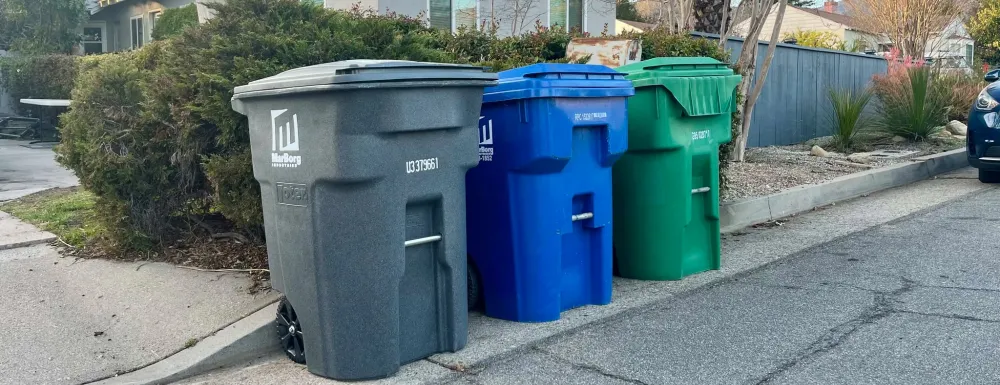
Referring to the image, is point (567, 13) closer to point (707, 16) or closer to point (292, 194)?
point (707, 16)

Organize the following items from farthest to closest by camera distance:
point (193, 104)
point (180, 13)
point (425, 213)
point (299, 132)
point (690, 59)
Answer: point (180, 13)
point (690, 59)
point (193, 104)
point (425, 213)
point (299, 132)

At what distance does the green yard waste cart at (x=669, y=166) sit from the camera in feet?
18.0

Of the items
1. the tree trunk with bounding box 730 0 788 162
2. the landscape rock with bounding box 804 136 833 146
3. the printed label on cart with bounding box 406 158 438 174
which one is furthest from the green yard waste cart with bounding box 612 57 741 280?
the landscape rock with bounding box 804 136 833 146

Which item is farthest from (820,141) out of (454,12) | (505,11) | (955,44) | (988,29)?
(988,29)

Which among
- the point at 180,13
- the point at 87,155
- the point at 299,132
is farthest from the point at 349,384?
the point at 180,13

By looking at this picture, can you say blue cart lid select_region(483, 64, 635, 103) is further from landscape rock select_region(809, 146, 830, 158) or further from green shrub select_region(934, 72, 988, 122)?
green shrub select_region(934, 72, 988, 122)

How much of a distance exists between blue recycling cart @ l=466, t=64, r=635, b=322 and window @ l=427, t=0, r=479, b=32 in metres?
9.60

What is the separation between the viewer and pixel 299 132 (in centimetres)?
378

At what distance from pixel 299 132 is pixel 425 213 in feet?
2.24

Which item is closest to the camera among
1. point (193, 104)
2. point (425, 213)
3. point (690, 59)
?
point (425, 213)

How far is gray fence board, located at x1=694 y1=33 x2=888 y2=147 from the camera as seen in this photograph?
12531 mm

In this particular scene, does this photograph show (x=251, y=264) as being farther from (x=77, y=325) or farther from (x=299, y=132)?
(x=299, y=132)

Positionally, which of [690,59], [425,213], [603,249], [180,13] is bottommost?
[603,249]

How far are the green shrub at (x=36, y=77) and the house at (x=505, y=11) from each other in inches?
272
